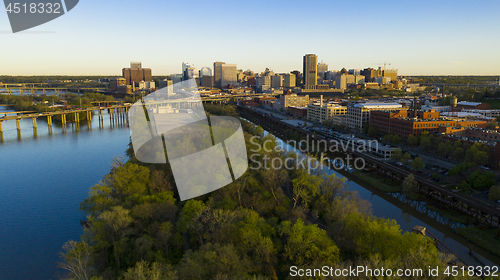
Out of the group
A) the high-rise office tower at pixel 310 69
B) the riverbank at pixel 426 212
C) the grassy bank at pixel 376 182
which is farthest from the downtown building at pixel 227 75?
the riverbank at pixel 426 212

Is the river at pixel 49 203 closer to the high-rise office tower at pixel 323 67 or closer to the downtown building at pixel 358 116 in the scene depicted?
the downtown building at pixel 358 116

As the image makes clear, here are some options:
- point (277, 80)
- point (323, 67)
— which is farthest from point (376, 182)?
point (323, 67)

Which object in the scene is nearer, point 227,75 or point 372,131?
point 372,131

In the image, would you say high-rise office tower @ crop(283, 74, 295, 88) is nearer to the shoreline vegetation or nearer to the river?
the river

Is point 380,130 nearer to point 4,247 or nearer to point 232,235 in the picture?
point 232,235

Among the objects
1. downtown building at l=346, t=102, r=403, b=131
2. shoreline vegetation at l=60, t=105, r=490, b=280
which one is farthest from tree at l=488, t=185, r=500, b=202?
downtown building at l=346, t=102, r=403, b=131

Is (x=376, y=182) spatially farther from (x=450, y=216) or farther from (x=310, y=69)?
(x=310, y=69)
